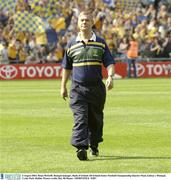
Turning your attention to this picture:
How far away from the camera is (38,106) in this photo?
778 inches

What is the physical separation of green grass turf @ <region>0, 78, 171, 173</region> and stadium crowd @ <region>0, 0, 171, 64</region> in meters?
14.0

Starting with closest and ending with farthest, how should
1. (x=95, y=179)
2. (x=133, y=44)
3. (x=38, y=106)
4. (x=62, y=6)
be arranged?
(x=95, y=179) → (x=38, y=106) → (x=133, y=44) → (x=62, y=6)

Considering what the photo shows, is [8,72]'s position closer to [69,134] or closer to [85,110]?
[69,134]

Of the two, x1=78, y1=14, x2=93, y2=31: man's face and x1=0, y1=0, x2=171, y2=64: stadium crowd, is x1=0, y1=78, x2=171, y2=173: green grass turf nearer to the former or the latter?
x1=78, y1=14, x2=93, y2=31: man's face

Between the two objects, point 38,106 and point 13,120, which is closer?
point 13,120

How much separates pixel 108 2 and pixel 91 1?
1.35 meters

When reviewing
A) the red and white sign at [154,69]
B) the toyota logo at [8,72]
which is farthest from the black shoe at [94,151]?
the red and white sign at [154,69]

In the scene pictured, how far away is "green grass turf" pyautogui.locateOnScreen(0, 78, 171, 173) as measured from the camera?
9.89 metres

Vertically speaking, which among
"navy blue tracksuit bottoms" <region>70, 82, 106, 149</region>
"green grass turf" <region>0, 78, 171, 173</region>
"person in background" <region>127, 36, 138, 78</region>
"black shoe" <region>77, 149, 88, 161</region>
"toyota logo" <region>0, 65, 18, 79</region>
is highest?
"navy blue tracksuit bottoms" <region>70, 82, 106, 149</region>

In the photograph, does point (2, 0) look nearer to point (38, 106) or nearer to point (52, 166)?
point (38, 106)

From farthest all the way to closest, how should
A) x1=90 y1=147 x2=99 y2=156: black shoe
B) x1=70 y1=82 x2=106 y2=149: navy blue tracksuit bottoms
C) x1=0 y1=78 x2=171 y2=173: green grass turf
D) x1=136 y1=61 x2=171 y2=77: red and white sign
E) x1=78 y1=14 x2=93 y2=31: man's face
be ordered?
x1=136 y1=61 x2=171 y2=77: red and white sign → x1=90 y1=147 x2=99 y2=156: black shoe → x1=70 y1=82 x2=106 y2=149: navy blue tracksuit bottoms → x1=78 y1=14 x2=93 y2=31: man's face → x1=0 y1=78 x2=171 y2=173: green grass turf

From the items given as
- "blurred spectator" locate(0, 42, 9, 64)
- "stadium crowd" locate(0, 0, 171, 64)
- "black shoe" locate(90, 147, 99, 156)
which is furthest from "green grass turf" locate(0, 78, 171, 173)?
"stadium crowd" locate(0, 0, 171, 64)

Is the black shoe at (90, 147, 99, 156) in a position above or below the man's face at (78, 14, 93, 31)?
below

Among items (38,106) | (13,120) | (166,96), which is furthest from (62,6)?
(13,120)
